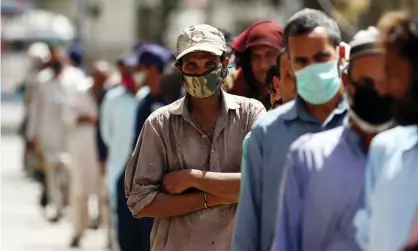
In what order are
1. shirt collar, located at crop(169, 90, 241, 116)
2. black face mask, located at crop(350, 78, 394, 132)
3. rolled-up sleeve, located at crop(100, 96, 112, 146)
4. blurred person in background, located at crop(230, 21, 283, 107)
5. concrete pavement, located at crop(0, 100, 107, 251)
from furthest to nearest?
concrete pavement, located at crop(0, 100, 107, 251)
rolled-up sleeve, located at crop(100, 96, 112, 146)
blurred person in background, located at crop(230, 21, 283, 107)
shirt collar, located at crop(169, 90, 241, 116)
black face mask, located at crop(350, 78, 394, 132)

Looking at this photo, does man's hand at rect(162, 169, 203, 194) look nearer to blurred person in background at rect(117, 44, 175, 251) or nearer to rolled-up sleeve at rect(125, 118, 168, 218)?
rolled-up sleeve at rect(125, 118, 168, 218)

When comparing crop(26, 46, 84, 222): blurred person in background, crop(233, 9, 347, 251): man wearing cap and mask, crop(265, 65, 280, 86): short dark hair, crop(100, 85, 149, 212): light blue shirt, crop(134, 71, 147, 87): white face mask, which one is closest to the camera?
crop(233, 9, 347, 251): man wearing cap and mask

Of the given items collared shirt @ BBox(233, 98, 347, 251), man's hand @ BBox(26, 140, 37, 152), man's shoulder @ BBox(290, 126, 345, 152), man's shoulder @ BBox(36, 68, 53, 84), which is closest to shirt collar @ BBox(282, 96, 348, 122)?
collared shirt @ BBox(233, 98, 347, 251)

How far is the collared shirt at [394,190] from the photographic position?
15.8 feet

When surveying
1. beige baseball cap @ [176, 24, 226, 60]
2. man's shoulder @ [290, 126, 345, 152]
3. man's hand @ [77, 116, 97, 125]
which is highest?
man's shoulder @ [290, 126, 345, 152]

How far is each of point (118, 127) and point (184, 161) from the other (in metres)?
6.78

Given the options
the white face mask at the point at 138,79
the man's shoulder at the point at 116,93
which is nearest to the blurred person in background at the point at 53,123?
the white face mask at the point at 138,79

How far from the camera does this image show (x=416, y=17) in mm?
4809

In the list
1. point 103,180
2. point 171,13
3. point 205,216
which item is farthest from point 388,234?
point 171,13

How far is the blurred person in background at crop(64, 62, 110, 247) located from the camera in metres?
16.3

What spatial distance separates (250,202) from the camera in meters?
5.81

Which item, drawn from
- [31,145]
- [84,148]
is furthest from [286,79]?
[31,145]

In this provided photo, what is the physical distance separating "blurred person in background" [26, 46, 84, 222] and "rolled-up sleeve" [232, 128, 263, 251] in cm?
1223

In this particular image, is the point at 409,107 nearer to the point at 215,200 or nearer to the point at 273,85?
the point at 215,200
